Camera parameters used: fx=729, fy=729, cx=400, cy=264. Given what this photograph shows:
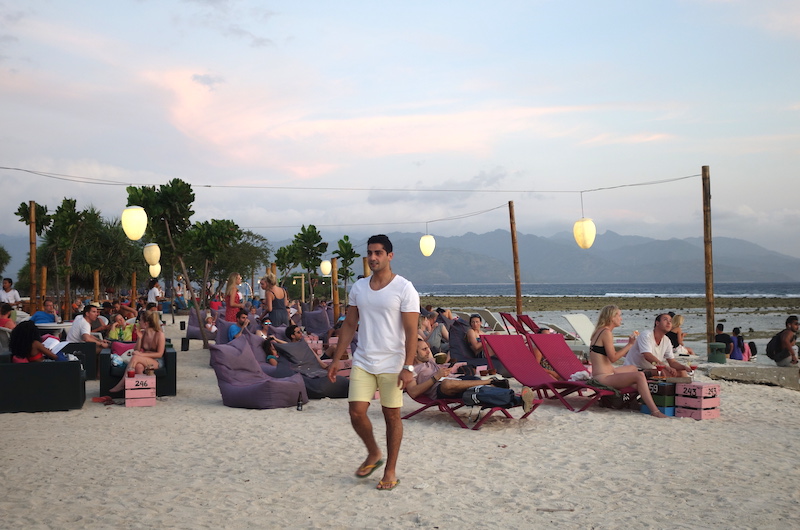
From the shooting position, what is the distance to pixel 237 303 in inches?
490

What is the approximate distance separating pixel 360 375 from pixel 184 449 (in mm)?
2123

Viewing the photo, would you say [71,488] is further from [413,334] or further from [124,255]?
[124,255]

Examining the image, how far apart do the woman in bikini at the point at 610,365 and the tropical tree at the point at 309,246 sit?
18.1 meters

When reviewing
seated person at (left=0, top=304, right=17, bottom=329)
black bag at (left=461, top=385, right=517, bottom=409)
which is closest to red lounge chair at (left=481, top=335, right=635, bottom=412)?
black bag at (left=461, top=385, right=517, bottom=409)

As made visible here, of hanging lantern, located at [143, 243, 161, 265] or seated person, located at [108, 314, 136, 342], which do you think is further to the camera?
hanging lantern, located at [143, 243, 161, 265]

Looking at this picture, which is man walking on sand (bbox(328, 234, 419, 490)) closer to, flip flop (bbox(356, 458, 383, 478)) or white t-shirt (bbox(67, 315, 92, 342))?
flip flop (bbox(356, 458, 383, 478))

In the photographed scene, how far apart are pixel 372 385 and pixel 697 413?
409cm

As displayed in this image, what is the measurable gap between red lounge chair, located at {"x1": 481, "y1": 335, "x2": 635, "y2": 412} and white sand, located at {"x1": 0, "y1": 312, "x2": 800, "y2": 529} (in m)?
0.36

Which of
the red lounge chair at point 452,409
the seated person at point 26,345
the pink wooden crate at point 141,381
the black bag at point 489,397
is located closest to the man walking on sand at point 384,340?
the black bag at point 489,397

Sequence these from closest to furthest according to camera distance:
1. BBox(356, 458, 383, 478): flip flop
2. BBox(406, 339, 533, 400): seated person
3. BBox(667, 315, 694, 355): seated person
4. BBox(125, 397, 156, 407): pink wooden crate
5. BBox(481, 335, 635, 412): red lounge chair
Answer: BBox(356, 458, 383, 478): flip flop, BBox(406, 339, 533, 400): seated person, BBox(481, 335, 635, 412): red lounge chair, BBox(125, 397, 156, 407): pink wooden crate, BBox(667, 315, 694, 355): seated person

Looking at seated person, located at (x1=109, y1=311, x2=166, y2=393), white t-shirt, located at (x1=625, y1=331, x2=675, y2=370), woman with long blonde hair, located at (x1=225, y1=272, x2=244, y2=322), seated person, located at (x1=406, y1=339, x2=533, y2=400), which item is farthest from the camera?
woman with long blonde hair, located at (x1=225, y1=272, x2=244, y2=322)

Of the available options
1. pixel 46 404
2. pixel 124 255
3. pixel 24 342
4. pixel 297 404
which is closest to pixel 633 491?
pixel 297 404

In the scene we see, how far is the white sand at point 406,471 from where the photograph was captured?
396 centimetres

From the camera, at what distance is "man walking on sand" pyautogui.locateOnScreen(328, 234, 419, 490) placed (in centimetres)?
428
